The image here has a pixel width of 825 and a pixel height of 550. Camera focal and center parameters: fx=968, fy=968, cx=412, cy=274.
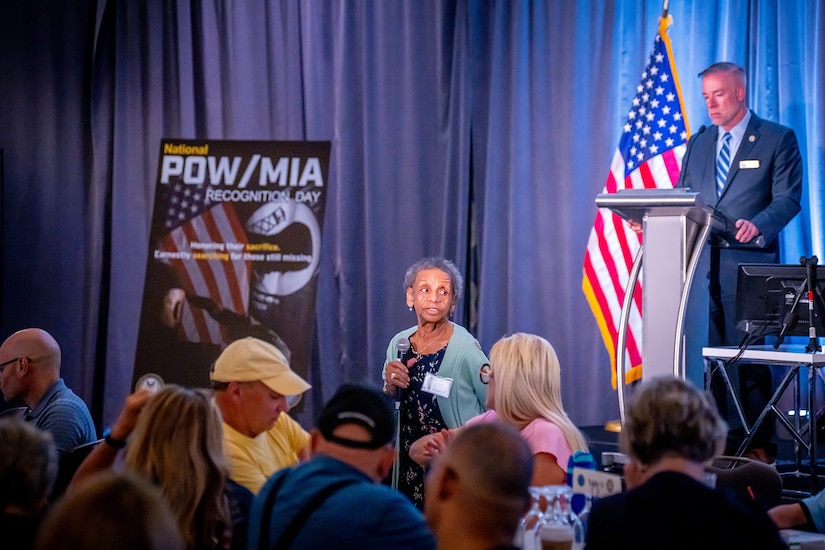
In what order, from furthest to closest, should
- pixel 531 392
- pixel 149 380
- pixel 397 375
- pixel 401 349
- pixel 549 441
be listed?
pixel 149 380, pixel 401 349, pixel 397 375, pixel 531 392, pixel 549 441

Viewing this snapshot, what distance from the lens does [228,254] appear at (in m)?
6.31

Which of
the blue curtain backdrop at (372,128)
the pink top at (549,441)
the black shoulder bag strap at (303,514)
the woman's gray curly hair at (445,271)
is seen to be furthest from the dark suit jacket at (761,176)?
the black shoulder bag strap at (303,514)

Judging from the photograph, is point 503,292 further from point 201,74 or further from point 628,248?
point 201,74

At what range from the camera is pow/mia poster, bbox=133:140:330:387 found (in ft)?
20.2

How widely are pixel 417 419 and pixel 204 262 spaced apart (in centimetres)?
236

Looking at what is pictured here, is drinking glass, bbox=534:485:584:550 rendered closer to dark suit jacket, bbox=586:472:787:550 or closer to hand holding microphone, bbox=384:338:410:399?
dark suit jacket, bbox=586:472:787:550

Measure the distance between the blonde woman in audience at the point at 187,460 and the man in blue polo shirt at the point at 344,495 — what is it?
176 millimetres

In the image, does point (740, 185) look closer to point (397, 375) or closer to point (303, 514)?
point (397, 375)

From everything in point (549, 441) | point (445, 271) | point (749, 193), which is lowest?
point (549, 441)

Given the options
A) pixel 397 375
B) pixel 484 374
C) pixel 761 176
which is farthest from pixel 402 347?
pixel 761 176

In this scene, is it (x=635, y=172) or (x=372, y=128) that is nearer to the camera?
(x=635, y=172)

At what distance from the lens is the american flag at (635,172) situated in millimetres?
6133

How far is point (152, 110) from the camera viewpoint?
728 centimetres


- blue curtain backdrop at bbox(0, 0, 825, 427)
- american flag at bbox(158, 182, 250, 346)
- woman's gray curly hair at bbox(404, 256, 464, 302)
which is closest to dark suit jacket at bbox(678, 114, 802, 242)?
blue curtain backdrop at bbox(0, 0, 825, 427)
